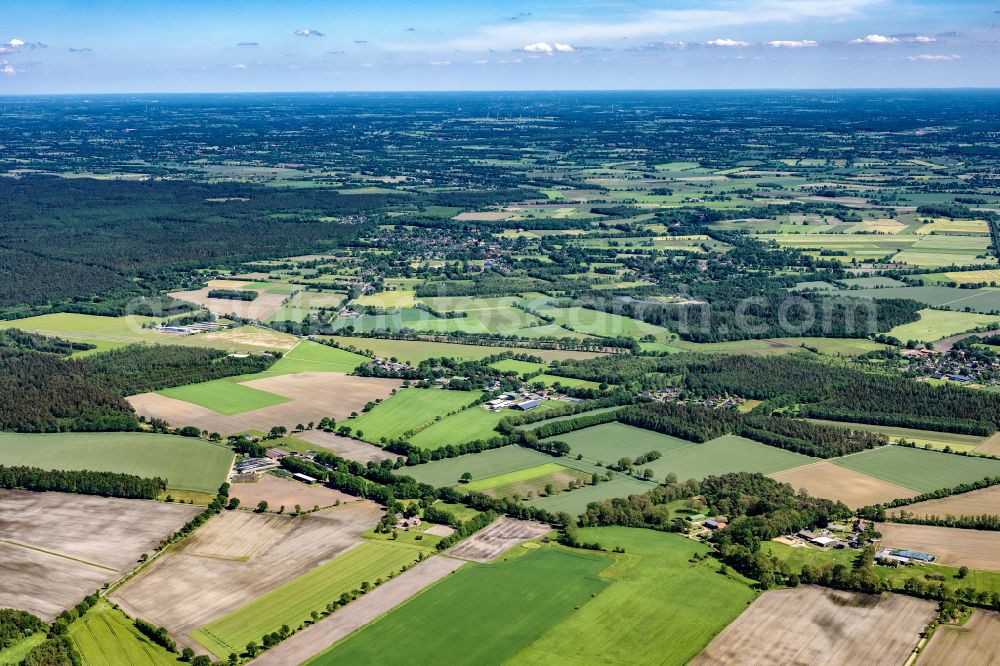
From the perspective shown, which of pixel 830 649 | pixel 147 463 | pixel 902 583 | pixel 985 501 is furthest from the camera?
pixel 147 463

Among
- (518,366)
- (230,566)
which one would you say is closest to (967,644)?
(230,566)

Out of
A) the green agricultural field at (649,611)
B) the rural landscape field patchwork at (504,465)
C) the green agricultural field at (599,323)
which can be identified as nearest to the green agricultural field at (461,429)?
the rural landscape field patchwork at (504,465)

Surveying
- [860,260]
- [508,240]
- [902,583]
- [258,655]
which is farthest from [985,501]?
[508,240]

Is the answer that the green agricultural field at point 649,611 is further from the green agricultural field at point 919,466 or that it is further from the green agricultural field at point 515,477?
the green agricultural field at point 919,466

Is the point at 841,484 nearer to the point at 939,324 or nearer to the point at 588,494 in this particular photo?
the point at 588,494

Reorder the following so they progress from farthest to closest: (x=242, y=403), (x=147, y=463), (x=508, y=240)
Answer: (x=508, y=240)
(x=242, y=403)
(x=147, y=463)

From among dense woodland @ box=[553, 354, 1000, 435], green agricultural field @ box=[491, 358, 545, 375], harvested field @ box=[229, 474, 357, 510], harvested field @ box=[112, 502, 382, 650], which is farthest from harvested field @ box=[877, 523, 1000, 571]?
green agricultural field @ box=[491, 358, 545, 375]

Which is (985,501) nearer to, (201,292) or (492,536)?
(492,536)
